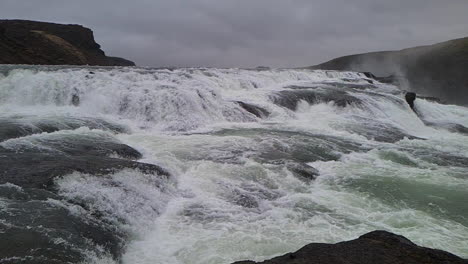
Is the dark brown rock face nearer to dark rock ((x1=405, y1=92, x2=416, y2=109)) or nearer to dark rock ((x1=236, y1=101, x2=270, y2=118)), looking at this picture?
dark rock ((x1=236, y1=101, x2=270, y2=118))

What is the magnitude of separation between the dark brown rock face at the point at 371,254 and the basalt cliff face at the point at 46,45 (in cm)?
3561

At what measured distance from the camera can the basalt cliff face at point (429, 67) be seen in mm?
45688

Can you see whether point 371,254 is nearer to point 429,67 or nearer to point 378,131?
point 378,131

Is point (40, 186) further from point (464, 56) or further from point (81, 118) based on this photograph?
point (464, 56)

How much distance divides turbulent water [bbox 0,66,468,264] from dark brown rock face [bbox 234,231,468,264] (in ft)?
4.86

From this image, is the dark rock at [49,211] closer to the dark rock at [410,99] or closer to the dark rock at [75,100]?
the dark rock at [75,100]

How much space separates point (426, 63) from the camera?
51.6 m

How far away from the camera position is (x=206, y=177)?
24.1ft

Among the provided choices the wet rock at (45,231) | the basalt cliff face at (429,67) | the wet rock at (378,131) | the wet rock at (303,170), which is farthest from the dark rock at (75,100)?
the basalt cliff face at (429,67)

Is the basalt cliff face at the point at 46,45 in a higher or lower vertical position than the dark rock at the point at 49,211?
higher

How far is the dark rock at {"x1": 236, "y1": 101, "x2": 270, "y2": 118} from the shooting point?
15579mm

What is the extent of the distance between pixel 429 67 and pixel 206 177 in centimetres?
5327

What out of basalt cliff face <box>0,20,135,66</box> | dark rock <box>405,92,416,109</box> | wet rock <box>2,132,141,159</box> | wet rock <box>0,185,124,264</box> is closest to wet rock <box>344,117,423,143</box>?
dark rock <box>405,92,416,109</box>

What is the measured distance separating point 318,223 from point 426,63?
54.6 metres
